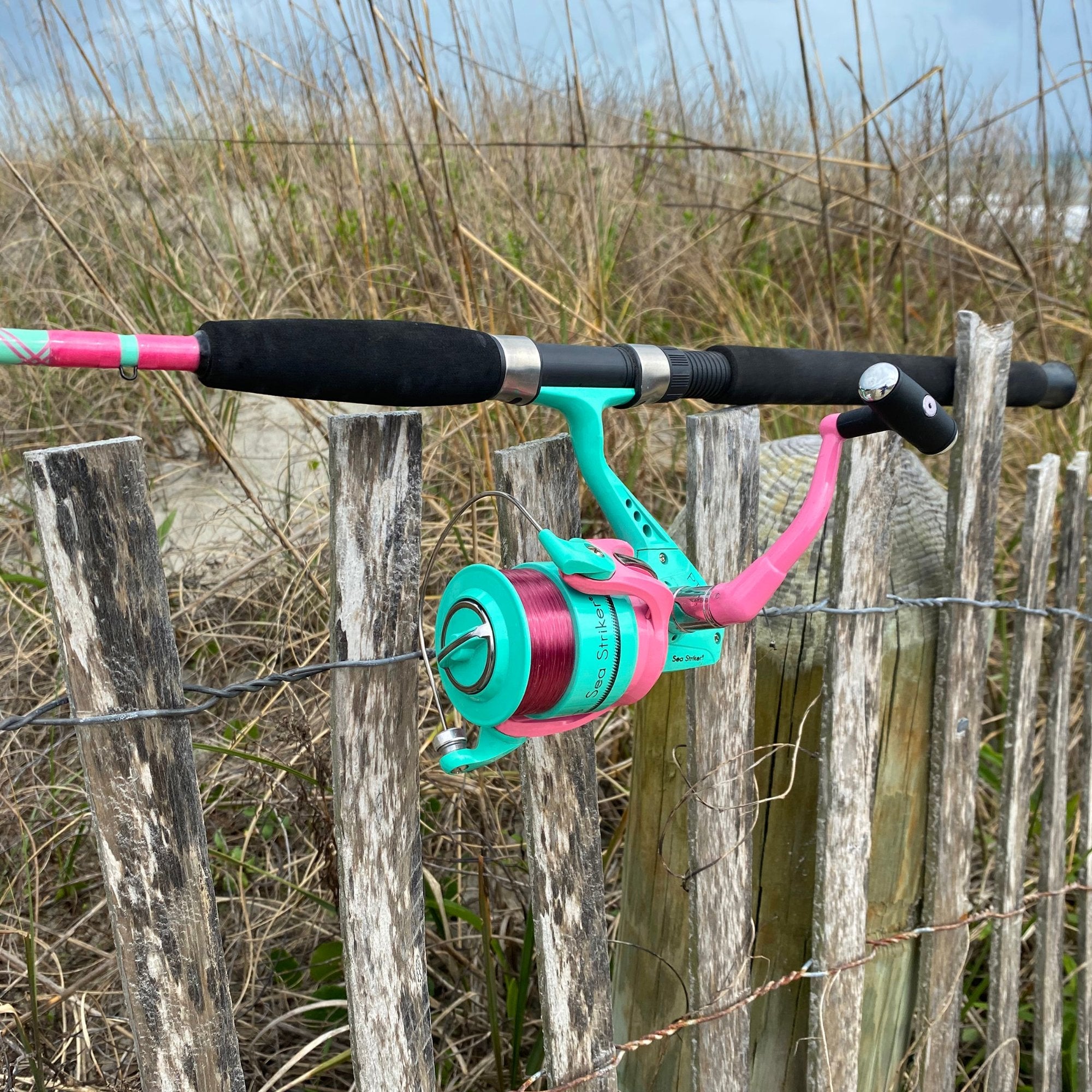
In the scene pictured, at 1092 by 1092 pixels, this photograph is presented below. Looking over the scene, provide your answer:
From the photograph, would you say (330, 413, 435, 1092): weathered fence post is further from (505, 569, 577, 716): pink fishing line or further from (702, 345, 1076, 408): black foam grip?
(702, 345, 1076, 408): black foam grip

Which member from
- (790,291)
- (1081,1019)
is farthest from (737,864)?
(790,291)

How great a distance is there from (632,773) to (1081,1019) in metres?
1.20

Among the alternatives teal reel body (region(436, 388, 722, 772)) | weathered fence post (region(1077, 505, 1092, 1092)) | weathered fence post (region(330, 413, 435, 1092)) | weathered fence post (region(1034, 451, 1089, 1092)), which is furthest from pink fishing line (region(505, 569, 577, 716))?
weathered fence post (region(1077, 505, 1092, 1092))

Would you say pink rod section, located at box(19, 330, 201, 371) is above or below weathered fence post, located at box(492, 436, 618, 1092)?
above

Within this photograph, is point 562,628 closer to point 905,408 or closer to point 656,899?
point 905,408

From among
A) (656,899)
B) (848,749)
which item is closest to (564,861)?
(656,899)

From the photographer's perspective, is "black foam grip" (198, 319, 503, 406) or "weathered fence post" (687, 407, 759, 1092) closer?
"black foam grip" (198, 319, 503, 406)

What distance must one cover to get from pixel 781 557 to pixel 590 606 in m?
0.22

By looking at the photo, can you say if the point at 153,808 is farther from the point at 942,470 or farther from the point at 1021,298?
the point at 1021,298

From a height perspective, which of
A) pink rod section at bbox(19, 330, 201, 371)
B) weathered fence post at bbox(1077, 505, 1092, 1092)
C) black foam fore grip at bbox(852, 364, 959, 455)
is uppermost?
pink rod section at bbox(19, 330, 201, 371)

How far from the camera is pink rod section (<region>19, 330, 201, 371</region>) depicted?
74 centimetres

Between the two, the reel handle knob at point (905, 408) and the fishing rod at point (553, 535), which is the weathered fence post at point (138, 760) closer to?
the fishing rod at point (553, 535)

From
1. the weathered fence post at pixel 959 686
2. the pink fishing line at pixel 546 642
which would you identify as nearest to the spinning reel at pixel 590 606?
the pink fishing line at pixel 546 642

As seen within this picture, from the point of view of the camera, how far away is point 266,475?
3156 millimetres
